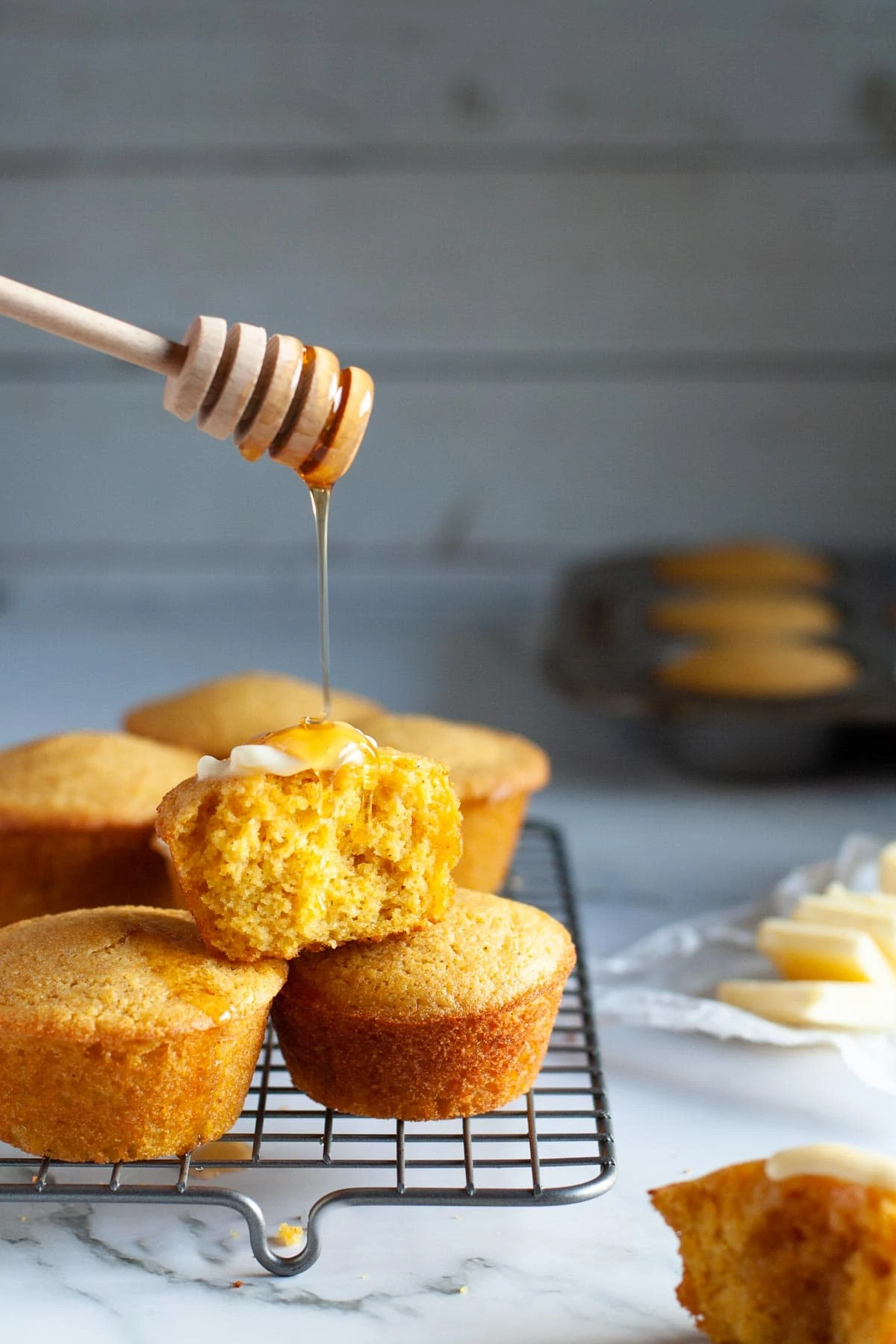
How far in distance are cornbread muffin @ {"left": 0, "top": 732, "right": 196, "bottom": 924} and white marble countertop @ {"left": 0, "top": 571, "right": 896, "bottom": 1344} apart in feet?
1.53

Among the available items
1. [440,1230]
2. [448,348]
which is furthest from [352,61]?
[440,1230]

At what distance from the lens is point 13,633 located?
10.3ft

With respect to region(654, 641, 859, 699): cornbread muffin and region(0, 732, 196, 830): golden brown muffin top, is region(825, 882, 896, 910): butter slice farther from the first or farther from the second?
region(0, 732, 196, 830): golden brown muffin top

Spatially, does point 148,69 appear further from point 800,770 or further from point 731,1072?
point 731,1072

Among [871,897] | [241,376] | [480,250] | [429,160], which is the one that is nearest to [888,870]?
[871,897]

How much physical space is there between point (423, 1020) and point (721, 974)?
0.57 metres

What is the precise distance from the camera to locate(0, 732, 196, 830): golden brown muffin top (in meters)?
1.58

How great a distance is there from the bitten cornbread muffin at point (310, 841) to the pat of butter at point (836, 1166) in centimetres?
41

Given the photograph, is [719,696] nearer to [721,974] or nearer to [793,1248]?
[721,974]

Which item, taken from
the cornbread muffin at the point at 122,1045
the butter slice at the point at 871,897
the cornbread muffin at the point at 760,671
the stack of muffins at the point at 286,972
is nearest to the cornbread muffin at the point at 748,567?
the cornbread muffin at the point at 760,671

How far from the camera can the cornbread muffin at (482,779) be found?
1676 mm

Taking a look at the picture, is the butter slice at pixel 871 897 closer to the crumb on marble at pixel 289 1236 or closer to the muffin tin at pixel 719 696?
the muffin tin at pixel 719 696

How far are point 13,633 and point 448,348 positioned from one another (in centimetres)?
114

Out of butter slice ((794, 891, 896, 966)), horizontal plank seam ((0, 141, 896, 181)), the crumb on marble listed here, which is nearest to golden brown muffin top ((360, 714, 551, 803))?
butter slice ((794, 891, 896, 966))
